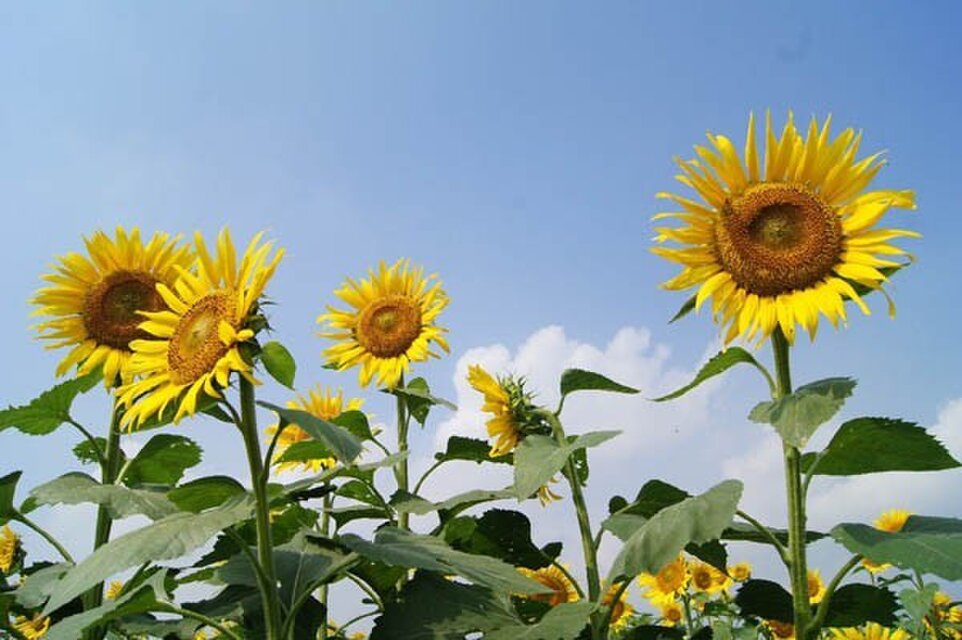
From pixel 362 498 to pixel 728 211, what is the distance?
1982 mm

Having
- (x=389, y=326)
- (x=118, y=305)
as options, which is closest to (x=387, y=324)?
(x=389, y=326)

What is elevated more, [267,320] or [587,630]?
[267,320]

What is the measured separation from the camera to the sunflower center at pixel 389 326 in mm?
5566

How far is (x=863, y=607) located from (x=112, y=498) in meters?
2.56

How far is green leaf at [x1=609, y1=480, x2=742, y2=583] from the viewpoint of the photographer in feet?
7.64

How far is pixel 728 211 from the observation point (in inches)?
125

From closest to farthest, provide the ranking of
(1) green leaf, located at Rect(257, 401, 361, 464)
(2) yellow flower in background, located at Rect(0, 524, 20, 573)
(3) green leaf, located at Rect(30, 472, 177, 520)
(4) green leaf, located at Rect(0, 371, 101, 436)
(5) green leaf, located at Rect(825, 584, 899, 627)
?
(1) green leaf, located at Rect(257, 401, 361, 464) < (3) green leaf, located at Rect(30, 472, 177, 520) < (5) green leaf, located at Rect(825, 584, 899, 627) < (4) green leaf, located at Rect(0, 371, 101, 436) < (2) yellow flower in background, located at Rect(0, 524, 20, 573)

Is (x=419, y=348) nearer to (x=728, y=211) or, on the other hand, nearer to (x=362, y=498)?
(x=362, y=498)

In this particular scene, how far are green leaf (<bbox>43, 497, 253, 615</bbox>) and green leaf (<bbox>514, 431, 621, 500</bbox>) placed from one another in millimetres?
811

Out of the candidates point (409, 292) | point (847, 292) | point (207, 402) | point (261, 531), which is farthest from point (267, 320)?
point (409, 292)

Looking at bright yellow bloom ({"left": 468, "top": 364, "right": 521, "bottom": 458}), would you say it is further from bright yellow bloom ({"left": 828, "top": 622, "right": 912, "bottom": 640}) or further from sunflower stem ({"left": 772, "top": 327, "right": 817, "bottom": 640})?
bright yellow bloom ({"left": 828, "top": 622, "right": 912, "bottom": 640})

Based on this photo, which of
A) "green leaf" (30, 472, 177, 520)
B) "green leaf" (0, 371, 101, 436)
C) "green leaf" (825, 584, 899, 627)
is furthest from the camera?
"green leaf" (0, 371, 101, 436)

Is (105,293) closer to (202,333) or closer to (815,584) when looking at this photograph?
(202,333)

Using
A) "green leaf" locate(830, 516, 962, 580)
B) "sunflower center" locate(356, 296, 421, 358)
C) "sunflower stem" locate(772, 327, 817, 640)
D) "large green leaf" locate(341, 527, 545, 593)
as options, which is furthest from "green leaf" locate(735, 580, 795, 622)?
"sunflower center" locate(356, 296, 421, 358)
